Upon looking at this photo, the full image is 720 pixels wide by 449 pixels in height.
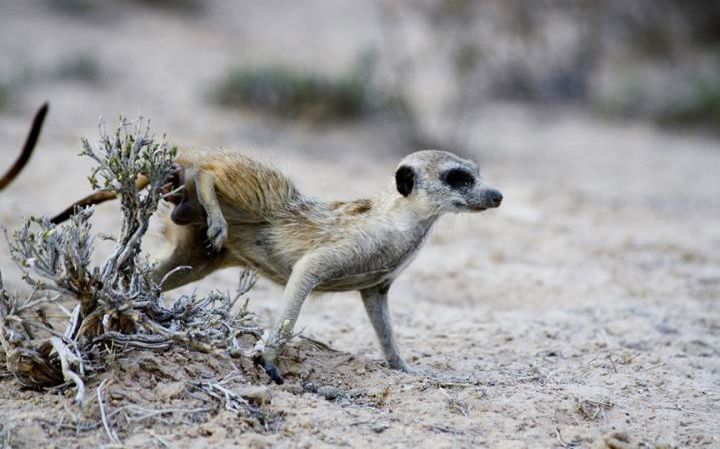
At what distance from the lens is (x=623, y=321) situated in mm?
5520

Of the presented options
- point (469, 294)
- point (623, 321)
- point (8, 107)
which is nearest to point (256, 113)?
point (8, 107)

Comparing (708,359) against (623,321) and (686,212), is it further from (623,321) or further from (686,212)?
(686,212)

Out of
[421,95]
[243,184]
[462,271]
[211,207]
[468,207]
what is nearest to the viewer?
[211,207]

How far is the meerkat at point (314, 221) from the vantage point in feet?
13.8

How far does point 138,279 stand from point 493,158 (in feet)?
24.4

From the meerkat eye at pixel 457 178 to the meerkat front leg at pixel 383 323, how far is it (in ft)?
1.94

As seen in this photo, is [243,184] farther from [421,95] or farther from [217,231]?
[421,95]

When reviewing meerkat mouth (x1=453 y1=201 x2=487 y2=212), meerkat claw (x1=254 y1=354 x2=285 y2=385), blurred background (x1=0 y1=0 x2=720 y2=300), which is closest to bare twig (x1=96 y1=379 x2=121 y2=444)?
meerkat claw (x1=254 y1=354 x2=285 y2=385)

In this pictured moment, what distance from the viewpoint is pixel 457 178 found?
4438 mm

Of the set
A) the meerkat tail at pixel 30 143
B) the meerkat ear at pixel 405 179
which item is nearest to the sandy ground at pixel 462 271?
the meerkat ear at pixel 405 179

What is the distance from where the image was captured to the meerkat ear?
14.5 ft

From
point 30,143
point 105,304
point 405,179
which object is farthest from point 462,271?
point 105,304

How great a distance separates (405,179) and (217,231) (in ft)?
3.21

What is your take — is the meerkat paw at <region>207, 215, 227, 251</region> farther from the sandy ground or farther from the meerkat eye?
the meerkat eye
